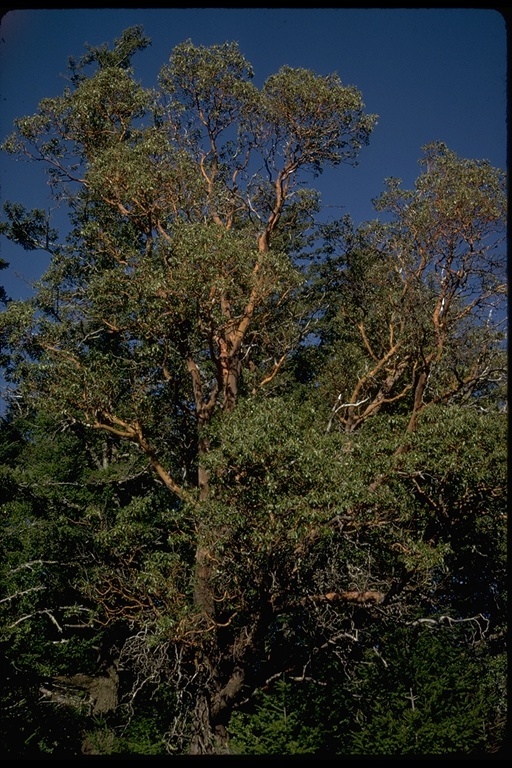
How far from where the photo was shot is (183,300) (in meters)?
10.8

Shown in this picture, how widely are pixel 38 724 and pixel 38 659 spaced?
170cm

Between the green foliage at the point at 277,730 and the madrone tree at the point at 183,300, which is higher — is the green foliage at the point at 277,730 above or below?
below

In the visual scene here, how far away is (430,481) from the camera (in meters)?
10.2

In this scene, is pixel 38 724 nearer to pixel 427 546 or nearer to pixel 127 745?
pixel 127 745

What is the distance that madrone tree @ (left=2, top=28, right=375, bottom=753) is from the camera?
33.4 feet

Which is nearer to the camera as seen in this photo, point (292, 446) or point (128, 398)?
point (292, 446)

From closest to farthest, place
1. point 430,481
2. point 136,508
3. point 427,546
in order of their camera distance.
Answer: point 427,546
point 430,481
point 136,508

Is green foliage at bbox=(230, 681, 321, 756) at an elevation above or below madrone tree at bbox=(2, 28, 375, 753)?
below

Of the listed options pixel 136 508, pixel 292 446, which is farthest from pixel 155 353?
pixel 292 446

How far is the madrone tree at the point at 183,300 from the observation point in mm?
10188

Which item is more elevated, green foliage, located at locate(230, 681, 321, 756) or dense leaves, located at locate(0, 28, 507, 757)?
dense leaves, located at locate(0, 28, 507, 757)

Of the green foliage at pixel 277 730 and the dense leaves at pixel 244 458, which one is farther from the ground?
the dense leaves at pixel 244 458

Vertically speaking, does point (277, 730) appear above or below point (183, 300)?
below

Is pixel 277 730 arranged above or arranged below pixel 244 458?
below
